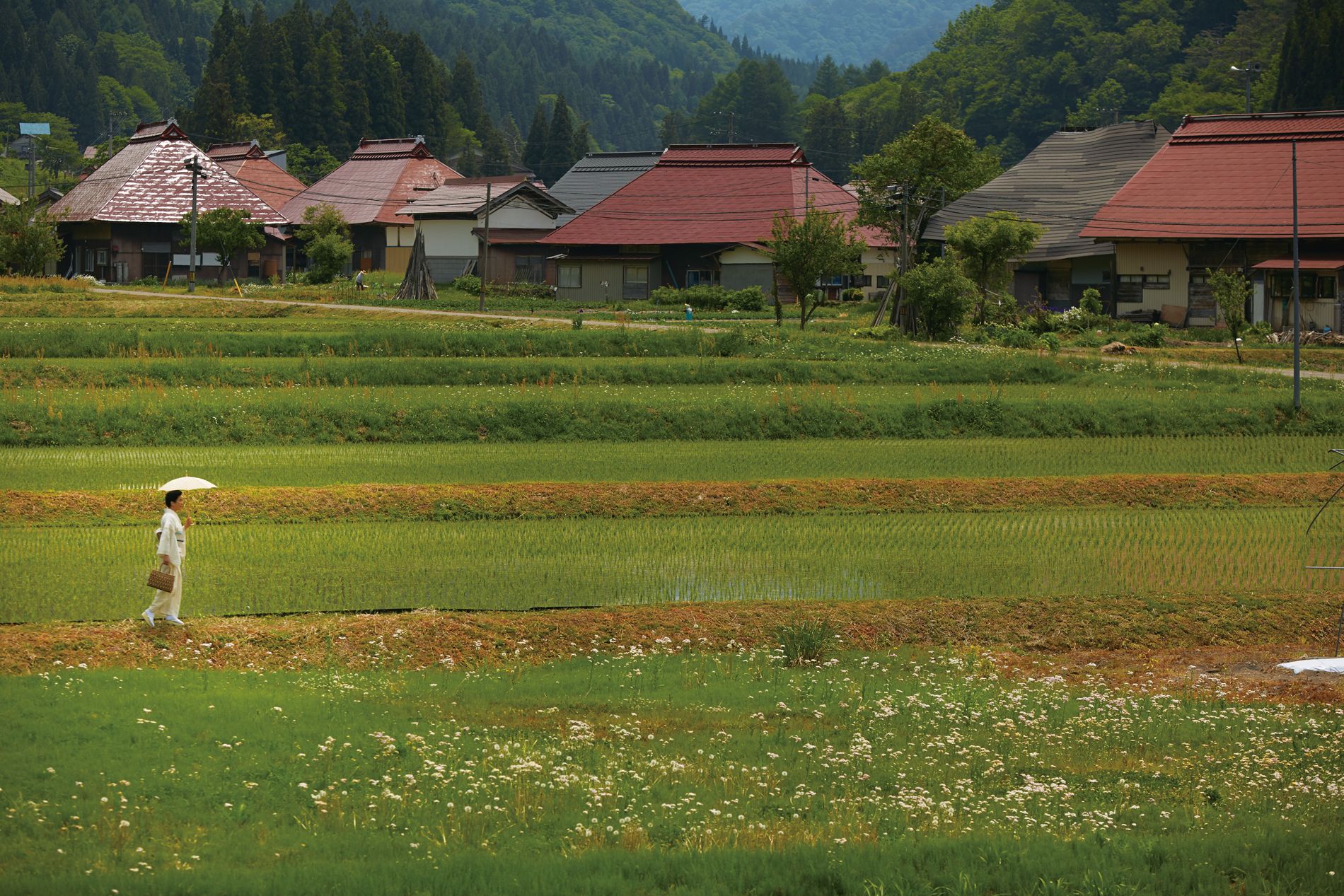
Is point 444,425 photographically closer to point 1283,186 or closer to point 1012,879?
point 1012,879

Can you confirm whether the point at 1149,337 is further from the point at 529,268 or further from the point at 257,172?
Result: the point at 257,172

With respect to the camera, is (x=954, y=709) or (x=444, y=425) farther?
(x=444, y=425)

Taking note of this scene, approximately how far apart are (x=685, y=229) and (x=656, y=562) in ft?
143

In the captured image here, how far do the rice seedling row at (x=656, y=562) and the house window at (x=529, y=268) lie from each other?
4744cm

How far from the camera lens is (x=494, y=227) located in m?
62.3

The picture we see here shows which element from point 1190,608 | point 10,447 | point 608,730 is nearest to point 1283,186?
point 1190,608

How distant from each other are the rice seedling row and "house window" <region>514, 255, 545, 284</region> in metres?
47.4

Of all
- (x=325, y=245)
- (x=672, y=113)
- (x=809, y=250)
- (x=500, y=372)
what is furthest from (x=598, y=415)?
(x=672, y=113)

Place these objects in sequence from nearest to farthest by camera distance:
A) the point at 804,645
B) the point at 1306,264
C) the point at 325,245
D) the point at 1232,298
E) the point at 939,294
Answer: the point at 804,645
the point at 1232,298
the point at 939,294
the point at 1306,264
the point at 325,245

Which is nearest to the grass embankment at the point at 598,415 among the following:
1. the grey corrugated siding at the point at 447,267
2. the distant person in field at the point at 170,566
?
the distant person in field at the point at 170,566

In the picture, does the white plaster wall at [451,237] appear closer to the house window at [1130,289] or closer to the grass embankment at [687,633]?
the house window at [1130,289]

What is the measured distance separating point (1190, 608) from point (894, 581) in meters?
2.86

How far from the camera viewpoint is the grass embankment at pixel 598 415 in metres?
22.6

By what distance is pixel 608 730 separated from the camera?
933 centimetres
